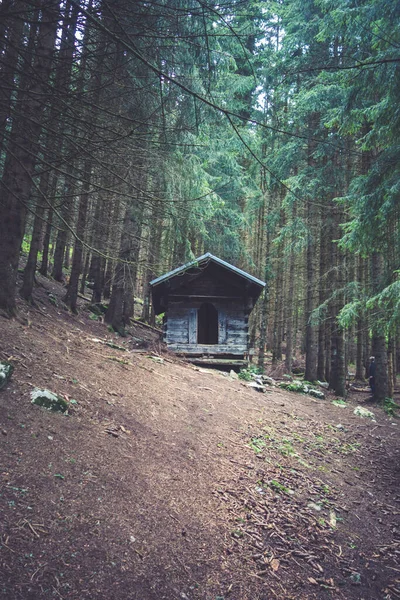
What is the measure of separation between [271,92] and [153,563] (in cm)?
1937

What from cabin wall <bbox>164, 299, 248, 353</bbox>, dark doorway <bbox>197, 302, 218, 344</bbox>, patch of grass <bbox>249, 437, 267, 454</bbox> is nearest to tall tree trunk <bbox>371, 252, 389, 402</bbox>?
cabin wall <bbox>164, 299, 248, 353</bbox>

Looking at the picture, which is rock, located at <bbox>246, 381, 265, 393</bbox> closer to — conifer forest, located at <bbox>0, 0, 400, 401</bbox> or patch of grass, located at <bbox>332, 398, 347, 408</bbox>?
patch of grass, located at <bbox>332, 398, 347, 408</bbox>

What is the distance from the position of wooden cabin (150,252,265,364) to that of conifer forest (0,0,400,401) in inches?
65.5

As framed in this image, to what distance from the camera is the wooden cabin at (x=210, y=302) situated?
1344cm

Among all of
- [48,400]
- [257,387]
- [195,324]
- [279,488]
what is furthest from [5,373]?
[195,324]

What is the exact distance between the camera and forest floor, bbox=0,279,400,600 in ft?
7.61

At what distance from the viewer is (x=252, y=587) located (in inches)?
101

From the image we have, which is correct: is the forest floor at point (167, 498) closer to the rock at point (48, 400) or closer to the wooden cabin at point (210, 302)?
the rock at point (48, 400)

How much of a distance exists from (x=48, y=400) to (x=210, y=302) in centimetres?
1025

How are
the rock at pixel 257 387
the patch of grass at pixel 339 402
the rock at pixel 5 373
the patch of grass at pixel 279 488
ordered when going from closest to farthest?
the rock at pixel 5 373 < the patch of grass at pixel 279 488 < the rock at pixel 257 387 < the patch of grass at pixel 339 402

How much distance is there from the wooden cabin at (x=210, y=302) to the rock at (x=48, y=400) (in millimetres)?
9209

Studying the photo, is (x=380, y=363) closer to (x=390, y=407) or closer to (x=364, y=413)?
(x=390, y=407)

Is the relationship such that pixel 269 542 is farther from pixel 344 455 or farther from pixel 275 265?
pixel 275 265

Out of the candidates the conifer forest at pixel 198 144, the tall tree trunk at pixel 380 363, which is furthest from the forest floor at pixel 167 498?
the tall tree trunk at pixel 380 363
